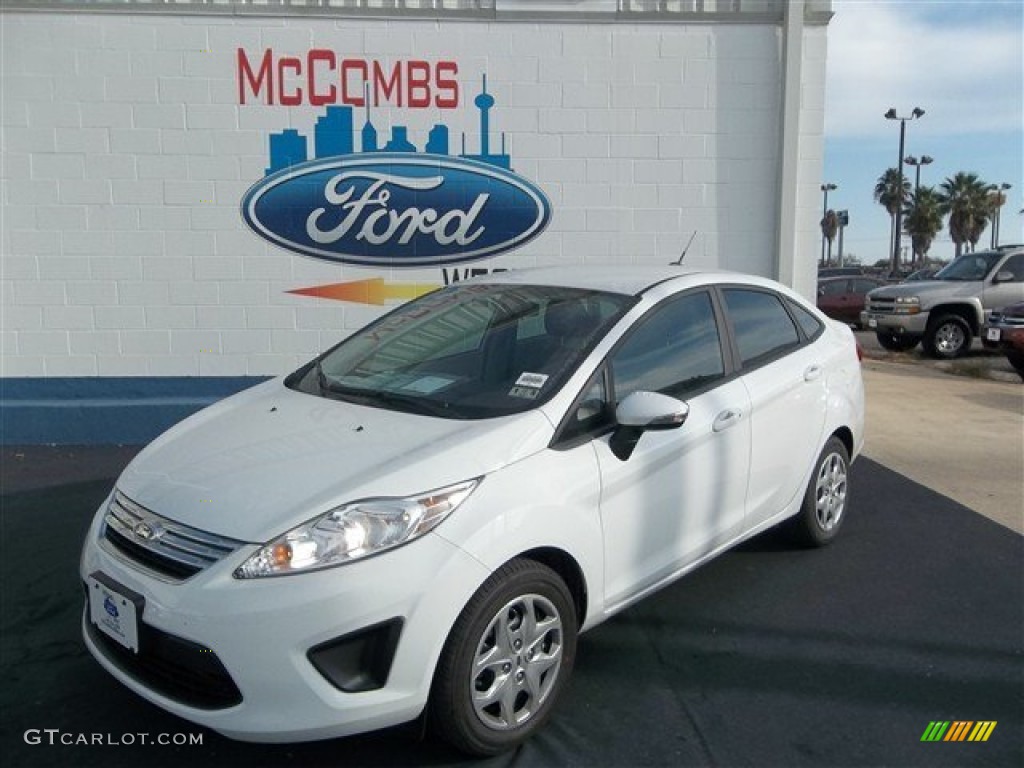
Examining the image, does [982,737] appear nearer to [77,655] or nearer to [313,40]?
[77,655]

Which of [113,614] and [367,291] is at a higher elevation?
[367,291]

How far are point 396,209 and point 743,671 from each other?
190 inches

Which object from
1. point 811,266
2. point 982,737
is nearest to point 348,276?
point 811,266

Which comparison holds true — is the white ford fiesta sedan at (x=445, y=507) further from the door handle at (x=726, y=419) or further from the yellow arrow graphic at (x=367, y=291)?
the yellow arrow graphic at (x=367, y=291)

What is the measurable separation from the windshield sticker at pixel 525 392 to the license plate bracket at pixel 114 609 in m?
1.41

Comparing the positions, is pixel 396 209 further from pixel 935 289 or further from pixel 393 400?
pixel 935 289

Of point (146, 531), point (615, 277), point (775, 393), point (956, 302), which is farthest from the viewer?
point (956, 302)

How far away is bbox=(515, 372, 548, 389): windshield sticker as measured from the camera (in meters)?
3.27

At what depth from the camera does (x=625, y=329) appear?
352 cm

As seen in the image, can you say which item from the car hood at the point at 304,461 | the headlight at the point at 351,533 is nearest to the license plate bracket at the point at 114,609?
the car hood at the point at 304,461

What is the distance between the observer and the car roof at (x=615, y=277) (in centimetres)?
389

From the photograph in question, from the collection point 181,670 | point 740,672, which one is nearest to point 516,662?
point 181,670

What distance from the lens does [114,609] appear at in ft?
9.18

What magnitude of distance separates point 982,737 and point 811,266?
16.2 ft
